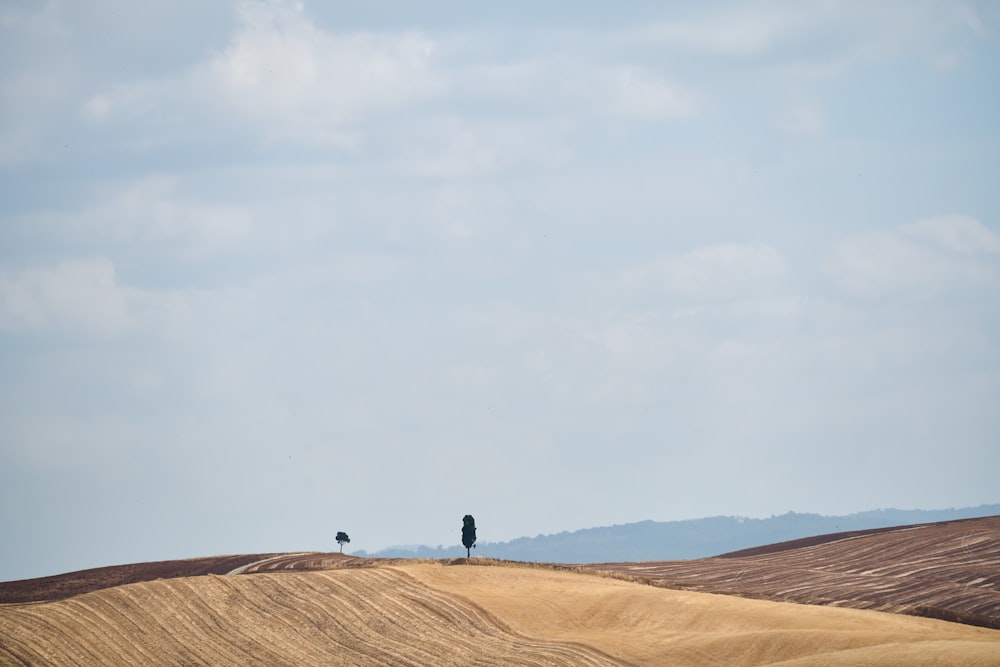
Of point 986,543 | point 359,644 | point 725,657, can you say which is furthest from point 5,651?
point 986,543

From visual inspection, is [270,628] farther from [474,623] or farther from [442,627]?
[474,623]

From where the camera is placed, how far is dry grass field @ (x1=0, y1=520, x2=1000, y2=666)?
5628 centimetres

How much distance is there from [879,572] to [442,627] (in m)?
34.1

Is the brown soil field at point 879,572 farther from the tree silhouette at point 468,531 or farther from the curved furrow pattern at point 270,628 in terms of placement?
the curved furrow pattern at point 270,628

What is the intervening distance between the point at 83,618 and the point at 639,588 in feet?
101

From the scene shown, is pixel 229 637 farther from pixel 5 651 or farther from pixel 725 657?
pixel 725 657

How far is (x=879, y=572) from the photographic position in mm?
83312

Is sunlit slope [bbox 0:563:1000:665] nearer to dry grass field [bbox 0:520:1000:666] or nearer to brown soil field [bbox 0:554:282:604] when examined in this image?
dry grass field [bbox 0:520:1000:666]

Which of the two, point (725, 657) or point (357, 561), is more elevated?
point (357, 561)

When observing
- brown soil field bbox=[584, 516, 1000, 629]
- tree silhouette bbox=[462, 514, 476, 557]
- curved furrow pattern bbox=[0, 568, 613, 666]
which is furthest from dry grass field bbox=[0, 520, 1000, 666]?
tree silhouette bbox=[462, 514, 476, 557]

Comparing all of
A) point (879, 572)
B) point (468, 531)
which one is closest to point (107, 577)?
point (468, 531)

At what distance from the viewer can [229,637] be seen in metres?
61.6

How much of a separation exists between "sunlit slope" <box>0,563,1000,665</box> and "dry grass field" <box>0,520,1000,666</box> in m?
0.11

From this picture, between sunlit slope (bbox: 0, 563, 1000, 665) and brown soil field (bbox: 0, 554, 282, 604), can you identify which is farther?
brown soil field (bbox: 0, 554, 282, 604)
